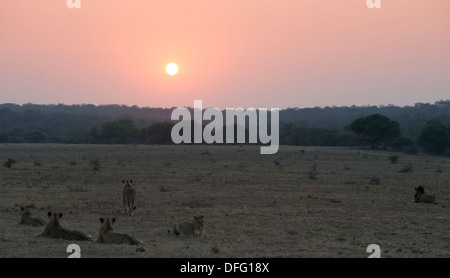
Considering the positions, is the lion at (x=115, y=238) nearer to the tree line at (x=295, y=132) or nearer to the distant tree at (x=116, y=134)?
the tree line at (x=295, y=132)

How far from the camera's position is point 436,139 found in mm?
77562

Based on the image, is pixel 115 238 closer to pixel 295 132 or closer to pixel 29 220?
pixel 29 220

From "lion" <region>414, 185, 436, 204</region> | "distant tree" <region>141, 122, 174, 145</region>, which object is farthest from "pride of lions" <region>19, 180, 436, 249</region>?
"distant tree" <region>141, 122, 174, 145</region>

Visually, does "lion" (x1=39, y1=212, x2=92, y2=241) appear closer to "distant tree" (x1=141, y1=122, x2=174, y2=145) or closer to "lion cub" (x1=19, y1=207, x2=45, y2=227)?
"lion cub" (x1=19, y1=207, x2=45, y2=227)

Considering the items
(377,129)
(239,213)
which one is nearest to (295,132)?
(377,129)

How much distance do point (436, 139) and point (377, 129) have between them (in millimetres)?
7401

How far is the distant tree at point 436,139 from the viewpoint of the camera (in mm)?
77062

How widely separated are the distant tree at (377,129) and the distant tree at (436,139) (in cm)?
387

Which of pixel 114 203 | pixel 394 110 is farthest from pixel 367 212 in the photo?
pixel 394 110

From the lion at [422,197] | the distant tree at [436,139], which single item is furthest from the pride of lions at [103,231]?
the distant tree at [436,139]

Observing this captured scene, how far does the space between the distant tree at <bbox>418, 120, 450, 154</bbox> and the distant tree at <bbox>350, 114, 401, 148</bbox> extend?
387 centimetres

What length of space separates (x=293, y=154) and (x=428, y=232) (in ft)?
156

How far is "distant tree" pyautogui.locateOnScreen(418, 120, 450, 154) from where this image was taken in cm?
7706

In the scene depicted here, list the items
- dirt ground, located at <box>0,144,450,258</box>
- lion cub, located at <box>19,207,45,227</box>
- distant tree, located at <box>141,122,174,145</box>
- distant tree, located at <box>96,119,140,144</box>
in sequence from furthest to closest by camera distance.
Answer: distant tree, located at <box>96,119,140,144</box>
distant tree, located at <box>141,122,174,145</box>
lion cub, located at <box>19,207,45,227</box>
dirt ground, located at <box>0,144,450,258</box>
